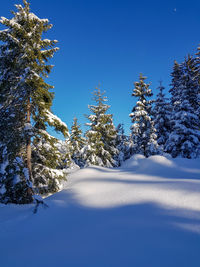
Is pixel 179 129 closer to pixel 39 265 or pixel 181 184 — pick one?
pixel 181 184

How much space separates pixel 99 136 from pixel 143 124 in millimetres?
6189

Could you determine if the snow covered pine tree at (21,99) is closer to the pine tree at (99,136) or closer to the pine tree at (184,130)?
the pine tree at (99,136)

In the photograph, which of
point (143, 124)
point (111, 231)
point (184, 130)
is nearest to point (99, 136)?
point (143, 124)

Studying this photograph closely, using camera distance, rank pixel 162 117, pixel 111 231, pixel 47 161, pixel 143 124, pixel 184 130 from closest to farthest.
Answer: pixel 111 231
pixel 47 161
pixel 184 130
pixel 143 124
pixel 162 117

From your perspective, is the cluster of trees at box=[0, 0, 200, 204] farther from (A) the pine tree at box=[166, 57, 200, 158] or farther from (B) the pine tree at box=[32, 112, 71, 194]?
(A) the pine tree at box=[166, 57, 200, 158]

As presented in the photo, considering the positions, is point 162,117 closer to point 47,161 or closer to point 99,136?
point 99,136

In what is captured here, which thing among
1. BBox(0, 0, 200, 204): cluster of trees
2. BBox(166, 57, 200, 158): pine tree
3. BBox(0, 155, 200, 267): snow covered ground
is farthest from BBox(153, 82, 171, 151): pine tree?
BBox(0, 155, 200, 267): snow covered ground

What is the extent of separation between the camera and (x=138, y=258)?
2143mm

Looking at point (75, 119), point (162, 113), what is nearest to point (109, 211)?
point (162, 113)

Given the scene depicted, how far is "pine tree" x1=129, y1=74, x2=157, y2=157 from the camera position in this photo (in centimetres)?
2070

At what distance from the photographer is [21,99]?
25.7ft

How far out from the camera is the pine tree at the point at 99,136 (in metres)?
18.9

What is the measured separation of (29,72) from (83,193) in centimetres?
580

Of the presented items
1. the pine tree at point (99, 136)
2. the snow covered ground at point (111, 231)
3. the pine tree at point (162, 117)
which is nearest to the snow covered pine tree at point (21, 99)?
the snow covered ground at point (111, 231)
